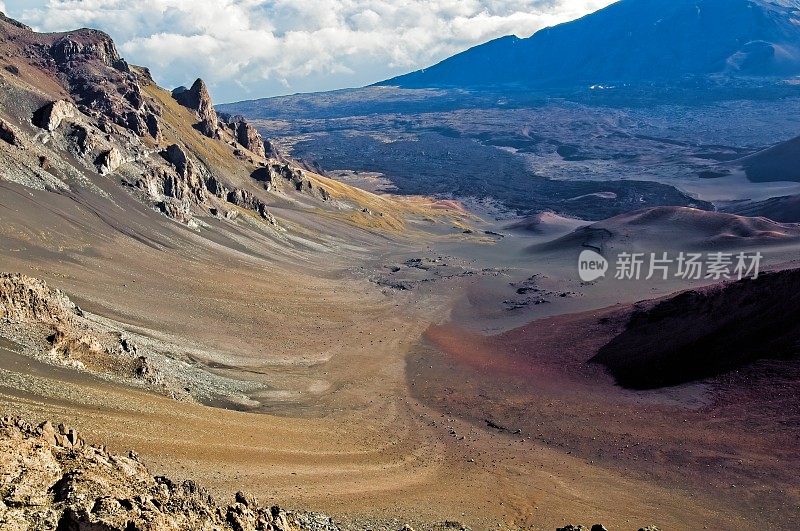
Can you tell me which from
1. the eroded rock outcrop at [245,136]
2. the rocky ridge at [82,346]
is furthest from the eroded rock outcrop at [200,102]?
the rocky ridge at [82,346]

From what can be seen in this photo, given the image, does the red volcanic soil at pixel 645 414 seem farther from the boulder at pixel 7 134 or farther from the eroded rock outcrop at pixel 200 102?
the eroded rock outcrop at pixel 200 102

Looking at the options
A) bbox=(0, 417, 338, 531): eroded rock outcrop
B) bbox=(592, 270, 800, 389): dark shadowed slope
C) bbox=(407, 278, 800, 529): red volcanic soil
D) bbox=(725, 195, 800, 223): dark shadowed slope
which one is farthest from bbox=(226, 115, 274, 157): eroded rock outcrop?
bbox=(0, 417, 338, 531): eroded rock outcrop

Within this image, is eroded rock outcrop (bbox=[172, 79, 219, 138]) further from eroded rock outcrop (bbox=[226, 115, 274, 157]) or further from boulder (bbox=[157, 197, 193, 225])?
boulder (bbox=[157, 197, 193, 225])

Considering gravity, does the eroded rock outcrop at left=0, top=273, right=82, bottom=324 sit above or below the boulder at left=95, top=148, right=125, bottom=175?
below

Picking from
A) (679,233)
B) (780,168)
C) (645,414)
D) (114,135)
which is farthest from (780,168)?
(114,135)

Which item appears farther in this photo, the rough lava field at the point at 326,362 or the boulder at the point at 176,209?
the boulder at the point at 176,209

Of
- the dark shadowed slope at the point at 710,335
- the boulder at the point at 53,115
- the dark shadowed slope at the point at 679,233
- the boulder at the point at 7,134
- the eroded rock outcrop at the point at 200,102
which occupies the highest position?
the eroded rock outcrop at the point at 200,102
